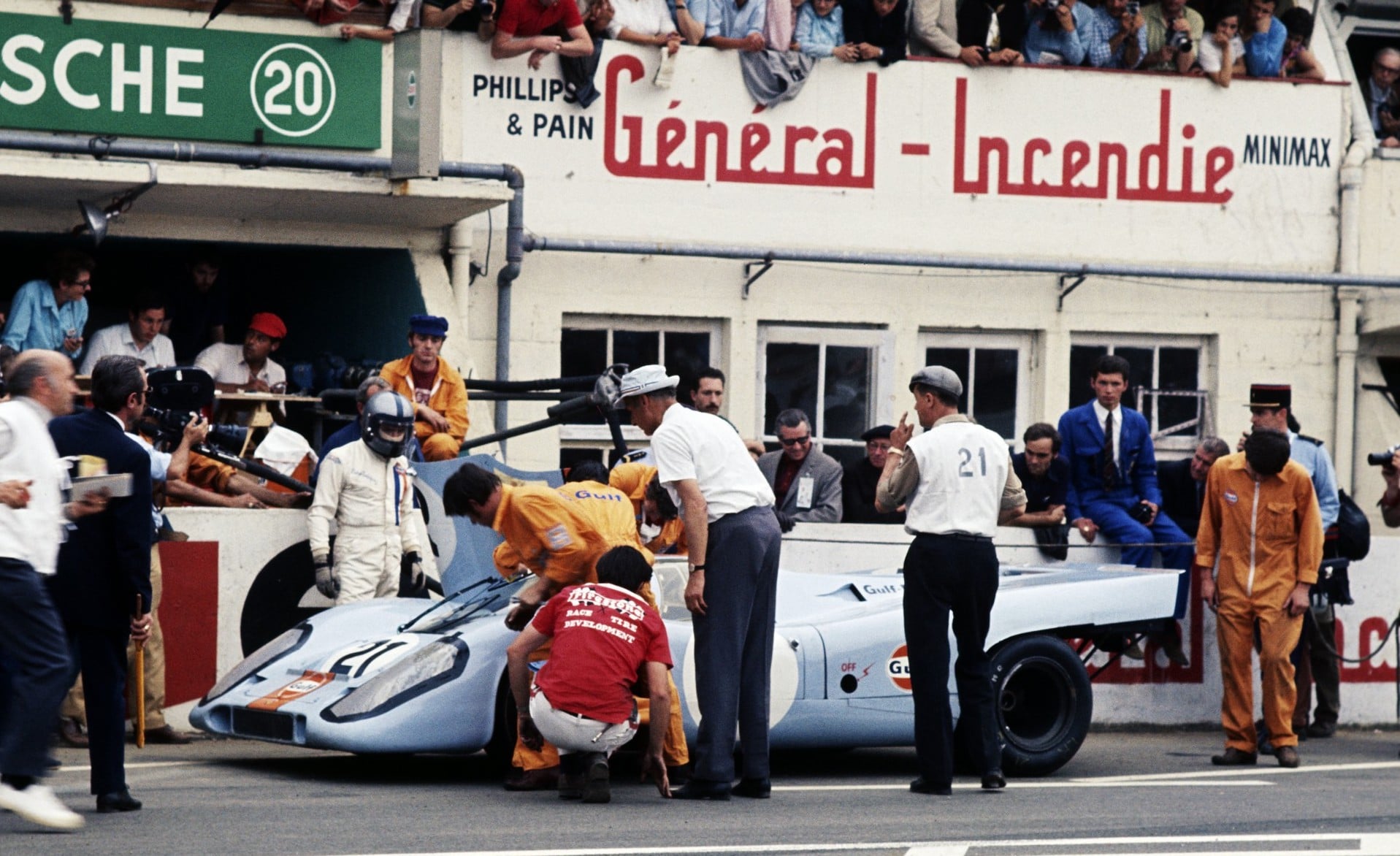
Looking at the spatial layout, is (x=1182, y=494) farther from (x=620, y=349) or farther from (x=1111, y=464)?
(x=620, y=349)

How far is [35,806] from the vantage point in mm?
7547

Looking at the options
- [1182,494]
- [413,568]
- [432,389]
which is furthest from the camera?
[1182,494]

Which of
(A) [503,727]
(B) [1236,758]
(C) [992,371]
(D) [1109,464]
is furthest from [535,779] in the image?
(C) [992,371]

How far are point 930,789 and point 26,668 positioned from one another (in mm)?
3913

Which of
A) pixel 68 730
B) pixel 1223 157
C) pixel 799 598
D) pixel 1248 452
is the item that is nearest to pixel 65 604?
pixel 68 730

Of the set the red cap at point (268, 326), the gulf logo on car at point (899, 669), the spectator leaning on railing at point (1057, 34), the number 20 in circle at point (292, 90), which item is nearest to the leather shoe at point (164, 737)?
the red cap at point (268, 326)

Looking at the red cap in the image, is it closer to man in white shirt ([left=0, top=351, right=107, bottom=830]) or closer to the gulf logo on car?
the gulf logo on car

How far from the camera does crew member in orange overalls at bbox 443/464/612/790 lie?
914 cm

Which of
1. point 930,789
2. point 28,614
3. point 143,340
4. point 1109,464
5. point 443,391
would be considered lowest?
point 930,789

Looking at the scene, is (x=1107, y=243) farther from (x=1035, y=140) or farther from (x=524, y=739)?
(x=524, y=739)

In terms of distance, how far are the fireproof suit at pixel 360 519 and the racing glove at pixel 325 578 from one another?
0.03m

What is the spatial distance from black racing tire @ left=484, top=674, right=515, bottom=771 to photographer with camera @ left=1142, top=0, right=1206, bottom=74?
30.2ft

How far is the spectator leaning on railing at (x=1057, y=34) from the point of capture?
53.1ft

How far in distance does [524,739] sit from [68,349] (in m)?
5.39
